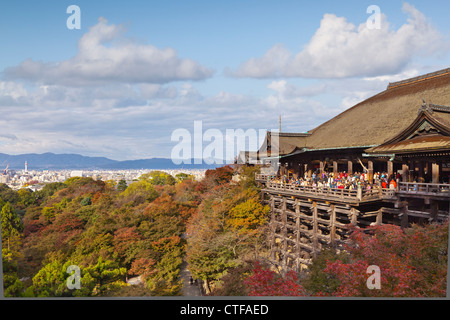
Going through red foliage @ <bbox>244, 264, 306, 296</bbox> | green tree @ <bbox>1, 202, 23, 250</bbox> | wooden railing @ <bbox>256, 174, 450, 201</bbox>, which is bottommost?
green tree @ <bbox>1, 202, 23, 250</bbox>

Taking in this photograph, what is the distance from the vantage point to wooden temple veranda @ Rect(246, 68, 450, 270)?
529 inches

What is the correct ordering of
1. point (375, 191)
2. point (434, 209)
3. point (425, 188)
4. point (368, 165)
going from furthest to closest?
point (368, 165)
point (375, 191)
point (425, 188)
point (434, 209)

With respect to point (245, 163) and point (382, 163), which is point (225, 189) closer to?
point (245, 163)

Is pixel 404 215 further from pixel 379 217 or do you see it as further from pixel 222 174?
pixel 222 174

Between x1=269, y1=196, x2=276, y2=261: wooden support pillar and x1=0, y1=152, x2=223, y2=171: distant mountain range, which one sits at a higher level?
x1=0, y1=152, x2=223, y2=171: distant mountain range

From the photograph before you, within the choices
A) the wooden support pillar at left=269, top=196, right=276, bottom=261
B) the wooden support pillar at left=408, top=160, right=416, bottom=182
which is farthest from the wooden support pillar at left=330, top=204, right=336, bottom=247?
the wooden support pillar at left=269, top=196, right=276, bottom=261

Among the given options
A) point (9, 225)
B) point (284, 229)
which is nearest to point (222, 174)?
point (284, 229)

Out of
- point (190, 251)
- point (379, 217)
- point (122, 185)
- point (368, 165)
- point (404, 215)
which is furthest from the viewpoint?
point (122, 185)

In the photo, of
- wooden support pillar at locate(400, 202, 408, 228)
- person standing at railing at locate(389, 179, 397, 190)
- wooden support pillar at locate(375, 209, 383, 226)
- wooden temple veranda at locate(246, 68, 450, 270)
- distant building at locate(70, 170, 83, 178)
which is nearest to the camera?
wooden temple veranda at locate(246, 68, 450, 270)

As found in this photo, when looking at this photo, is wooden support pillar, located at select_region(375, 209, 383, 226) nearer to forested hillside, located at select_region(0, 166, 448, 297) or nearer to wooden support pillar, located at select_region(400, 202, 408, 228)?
wooden support pillar, located at select_region(400, 202, 408, 228)

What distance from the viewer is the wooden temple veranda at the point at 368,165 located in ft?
44.1

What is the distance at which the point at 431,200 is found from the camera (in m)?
12.9

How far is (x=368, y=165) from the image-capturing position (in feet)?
58.6
